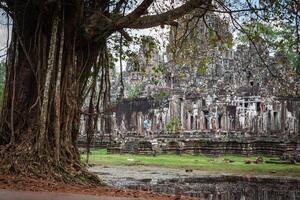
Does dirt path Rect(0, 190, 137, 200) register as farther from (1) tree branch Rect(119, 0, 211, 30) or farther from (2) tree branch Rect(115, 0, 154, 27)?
(1) tree branch Rect(119, 0, 211, 30)

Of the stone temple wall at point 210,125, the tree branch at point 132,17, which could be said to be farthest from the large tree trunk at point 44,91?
the stone temple wall at point 210,125

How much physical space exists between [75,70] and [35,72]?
66cm

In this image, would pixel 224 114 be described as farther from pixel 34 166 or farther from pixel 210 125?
pixel 34 166

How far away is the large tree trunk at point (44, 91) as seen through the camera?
7504 millimetres

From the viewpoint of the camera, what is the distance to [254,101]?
113ft

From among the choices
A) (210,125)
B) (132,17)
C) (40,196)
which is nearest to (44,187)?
(40,196)

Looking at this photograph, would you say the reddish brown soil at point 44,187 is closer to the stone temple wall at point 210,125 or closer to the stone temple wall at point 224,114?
the stone temple wall at point 210,125

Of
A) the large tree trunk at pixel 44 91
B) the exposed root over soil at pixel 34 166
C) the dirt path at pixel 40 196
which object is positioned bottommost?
the dirt path at pixel 40 196

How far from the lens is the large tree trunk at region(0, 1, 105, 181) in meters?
7.50

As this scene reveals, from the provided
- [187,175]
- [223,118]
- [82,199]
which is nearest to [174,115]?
[223,118]

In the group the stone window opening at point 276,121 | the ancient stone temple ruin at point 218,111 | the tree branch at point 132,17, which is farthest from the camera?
the stone window opening at point 276,121

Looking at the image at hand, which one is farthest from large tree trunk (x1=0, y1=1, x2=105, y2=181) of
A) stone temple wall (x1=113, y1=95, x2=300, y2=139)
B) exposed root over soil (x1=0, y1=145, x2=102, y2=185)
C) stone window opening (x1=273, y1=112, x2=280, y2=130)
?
stone window opening (x1=273, y1=112, x2=280, y2=130)

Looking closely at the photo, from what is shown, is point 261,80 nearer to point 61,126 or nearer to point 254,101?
point 254,101

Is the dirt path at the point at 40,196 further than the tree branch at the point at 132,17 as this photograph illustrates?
No
